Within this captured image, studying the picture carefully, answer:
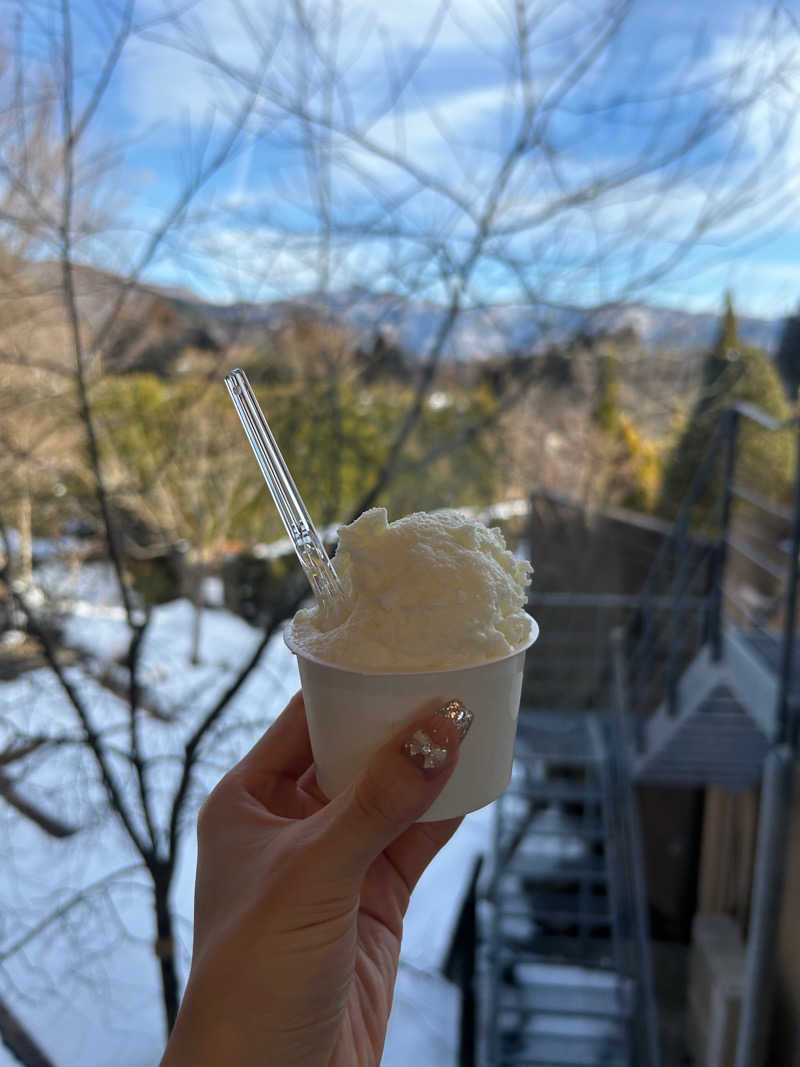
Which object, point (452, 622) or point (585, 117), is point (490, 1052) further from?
point (585, 117)

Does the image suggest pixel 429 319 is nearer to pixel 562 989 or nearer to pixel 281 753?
pixel 281 753

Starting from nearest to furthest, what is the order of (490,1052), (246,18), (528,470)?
(246,18), (490,1052), (528,470)

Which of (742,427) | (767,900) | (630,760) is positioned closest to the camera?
(767,900)

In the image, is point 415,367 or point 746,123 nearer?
point 746,123

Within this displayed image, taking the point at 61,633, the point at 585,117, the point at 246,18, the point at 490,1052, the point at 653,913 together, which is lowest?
the point at 653,913

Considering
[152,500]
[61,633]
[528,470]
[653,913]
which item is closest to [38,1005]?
[61,633]

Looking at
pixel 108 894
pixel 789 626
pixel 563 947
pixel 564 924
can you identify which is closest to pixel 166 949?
pixel 108 894

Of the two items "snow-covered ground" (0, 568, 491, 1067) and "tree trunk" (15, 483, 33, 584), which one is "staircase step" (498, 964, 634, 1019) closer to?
"snow-covered ground" (0, 568, 491, 1067)

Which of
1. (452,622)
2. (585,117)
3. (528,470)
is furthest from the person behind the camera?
(528,470)
